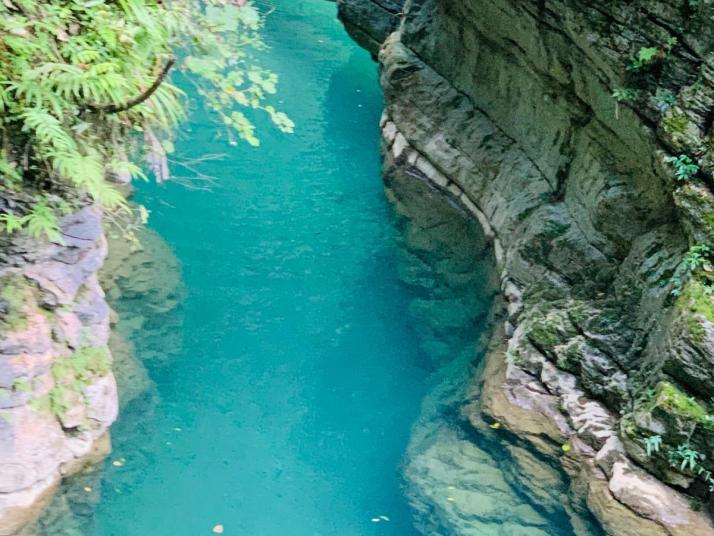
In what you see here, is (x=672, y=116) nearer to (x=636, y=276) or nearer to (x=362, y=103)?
(x=636, y=276)

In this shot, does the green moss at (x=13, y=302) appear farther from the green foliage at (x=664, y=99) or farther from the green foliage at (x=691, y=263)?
the green foliage at (x=664, y=99)

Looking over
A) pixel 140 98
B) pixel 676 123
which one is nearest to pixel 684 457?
pixel 676 123

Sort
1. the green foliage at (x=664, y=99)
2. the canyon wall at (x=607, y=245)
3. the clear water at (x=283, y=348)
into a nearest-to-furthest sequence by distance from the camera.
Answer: the canyon wall at (x=607, y=245)
the clear water at (x=283, y=348)
the green foliage at (x=664, y=99)

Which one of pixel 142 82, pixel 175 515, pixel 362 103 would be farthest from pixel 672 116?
pixel 362 103

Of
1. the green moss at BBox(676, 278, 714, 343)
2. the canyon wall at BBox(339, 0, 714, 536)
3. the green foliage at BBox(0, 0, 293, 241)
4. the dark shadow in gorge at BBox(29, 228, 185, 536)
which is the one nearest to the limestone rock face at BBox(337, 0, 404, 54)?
the canyon wall at BBox(339, 0, 714, 536)

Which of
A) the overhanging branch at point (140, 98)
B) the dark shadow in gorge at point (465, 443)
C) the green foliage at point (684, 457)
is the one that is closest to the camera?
the overhanging branch at point (140, 98)

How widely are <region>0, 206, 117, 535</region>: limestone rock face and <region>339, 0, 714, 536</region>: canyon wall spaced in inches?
127

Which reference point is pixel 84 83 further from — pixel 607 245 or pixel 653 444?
pixel 607 245

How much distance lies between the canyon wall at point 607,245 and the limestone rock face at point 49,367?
3227mm

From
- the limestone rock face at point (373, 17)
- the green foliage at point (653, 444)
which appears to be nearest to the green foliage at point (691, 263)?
the green foliage at point (653, 444)

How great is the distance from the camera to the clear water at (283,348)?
627cm

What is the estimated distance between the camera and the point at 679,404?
18.4 ft

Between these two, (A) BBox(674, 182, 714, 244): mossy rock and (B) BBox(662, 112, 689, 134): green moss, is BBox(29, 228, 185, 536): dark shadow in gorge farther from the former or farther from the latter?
(B) BBox(662, 112, 689, 134): green moss

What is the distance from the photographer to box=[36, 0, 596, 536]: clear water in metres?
6.27
